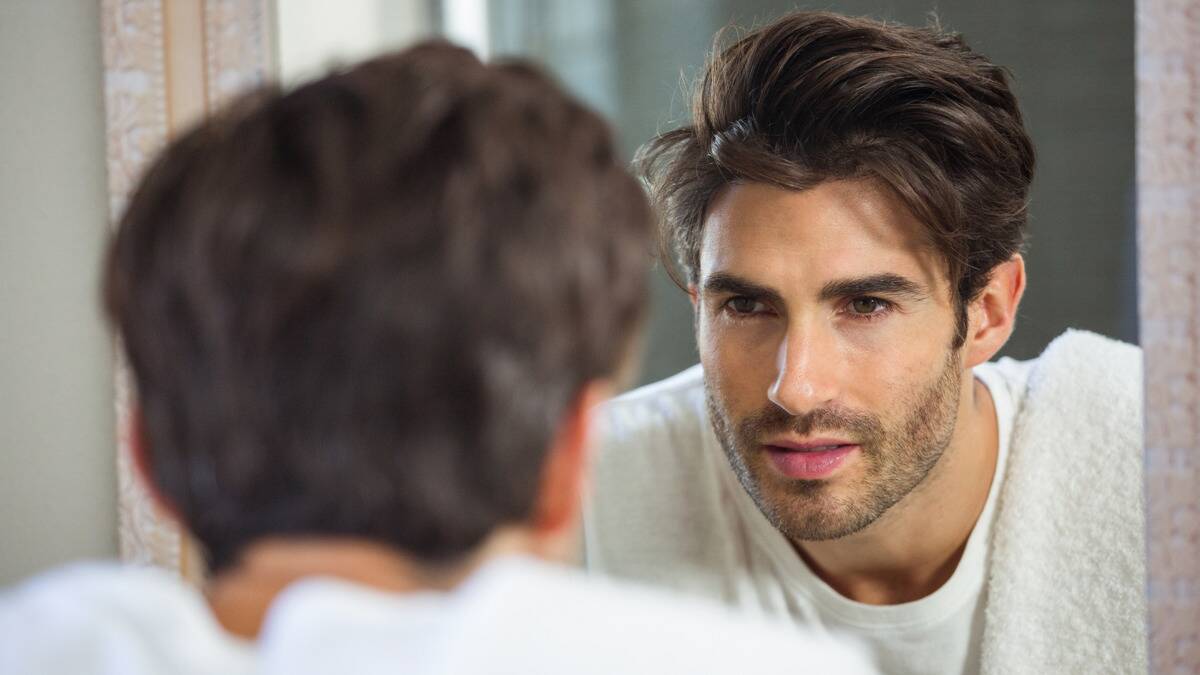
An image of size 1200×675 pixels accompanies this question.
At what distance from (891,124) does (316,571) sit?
28.5 inches

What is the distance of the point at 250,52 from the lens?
903mm

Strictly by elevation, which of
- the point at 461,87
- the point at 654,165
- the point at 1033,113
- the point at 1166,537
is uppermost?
the point at 461,87

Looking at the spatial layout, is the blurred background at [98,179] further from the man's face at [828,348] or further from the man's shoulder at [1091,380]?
the man's face at [828,348]

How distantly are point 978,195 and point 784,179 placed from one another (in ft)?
0.61

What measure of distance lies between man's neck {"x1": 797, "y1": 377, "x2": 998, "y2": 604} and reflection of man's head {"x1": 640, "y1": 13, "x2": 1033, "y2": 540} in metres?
0.06

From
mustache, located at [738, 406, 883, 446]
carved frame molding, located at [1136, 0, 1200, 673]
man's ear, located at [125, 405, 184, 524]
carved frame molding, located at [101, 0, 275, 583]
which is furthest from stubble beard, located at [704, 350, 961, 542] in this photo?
man's ear, located at [125, 405, 184, 524]

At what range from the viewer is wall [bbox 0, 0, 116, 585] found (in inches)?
36.8

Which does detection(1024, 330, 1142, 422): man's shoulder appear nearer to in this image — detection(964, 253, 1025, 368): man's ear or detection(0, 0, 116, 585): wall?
detection(964, 253, 1025, 368): man's ear

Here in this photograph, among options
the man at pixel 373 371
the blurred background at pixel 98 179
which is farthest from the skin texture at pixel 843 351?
the man at pixel 373 371

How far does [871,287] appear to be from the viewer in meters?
0.94

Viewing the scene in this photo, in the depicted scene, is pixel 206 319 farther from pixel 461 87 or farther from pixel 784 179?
pixel 784 179

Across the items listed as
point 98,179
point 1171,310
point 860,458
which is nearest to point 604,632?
point 1171,310

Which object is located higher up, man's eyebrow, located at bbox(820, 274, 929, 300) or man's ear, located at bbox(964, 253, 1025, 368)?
man's eyebrow, located at bbox(820, 274, 929, 300)

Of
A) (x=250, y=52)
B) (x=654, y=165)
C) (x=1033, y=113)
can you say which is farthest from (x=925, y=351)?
(x=250, y=52)
